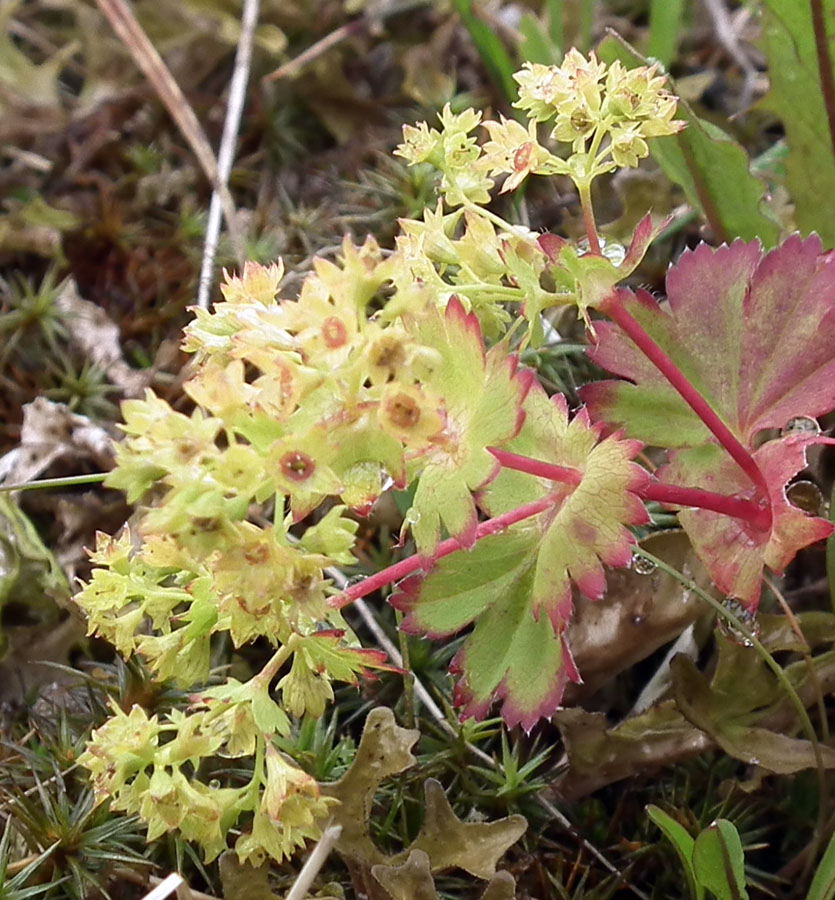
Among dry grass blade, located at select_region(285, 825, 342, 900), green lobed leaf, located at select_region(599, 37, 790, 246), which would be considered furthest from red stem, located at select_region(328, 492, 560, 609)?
green lobed leaf, located at select_region(599, 37, 790, 246)

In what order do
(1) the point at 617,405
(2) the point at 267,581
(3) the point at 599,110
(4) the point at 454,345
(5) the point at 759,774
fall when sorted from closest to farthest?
(2) the point at 267,581 → (4) the point at 454,345 → (3) the point at 599,110 → (1) the point at 617,405 → (5) the point at 759,774

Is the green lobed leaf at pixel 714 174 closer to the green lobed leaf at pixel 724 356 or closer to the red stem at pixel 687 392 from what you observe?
the green lobed leaf at pixel 724 356

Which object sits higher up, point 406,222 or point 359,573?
point 406,222

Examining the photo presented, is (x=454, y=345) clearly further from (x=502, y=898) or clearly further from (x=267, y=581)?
(x=502, y=898)

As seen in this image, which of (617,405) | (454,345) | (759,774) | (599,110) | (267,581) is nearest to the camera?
(267,581)

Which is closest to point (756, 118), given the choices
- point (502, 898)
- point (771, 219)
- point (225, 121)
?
point (771, 219)

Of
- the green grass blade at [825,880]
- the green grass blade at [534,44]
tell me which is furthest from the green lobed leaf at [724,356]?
the green grass blade at [534,44]
